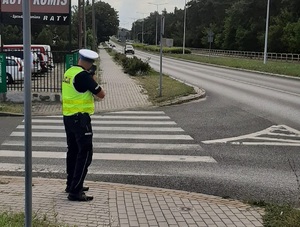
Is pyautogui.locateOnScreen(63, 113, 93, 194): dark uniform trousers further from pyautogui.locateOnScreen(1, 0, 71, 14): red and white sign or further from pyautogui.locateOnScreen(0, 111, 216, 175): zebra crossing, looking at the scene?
pyautogui.locateOnScreen(1, 0, 71, 14): red and white sign

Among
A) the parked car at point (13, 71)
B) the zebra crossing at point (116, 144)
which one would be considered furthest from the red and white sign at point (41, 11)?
the zebra crossing at point (116, 144)

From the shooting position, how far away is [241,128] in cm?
1138

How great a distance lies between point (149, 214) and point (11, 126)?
24.1ft

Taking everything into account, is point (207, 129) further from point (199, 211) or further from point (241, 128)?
point (199, 211)

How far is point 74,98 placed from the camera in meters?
5.48

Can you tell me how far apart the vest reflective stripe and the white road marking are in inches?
178

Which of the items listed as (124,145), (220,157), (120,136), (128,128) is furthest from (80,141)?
(128,128)

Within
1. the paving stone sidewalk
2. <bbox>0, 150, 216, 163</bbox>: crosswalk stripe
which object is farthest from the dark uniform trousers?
<bbox>0, 150, 216, 163</bbox>: crosswalk stripe

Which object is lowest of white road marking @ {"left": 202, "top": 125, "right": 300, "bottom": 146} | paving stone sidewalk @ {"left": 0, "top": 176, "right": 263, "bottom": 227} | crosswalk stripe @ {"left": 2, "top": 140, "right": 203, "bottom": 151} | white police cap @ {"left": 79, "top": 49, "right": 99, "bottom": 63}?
crosswalk stripe @ {"left": 2, "top": 140, "right": 203, "bottom": 151}

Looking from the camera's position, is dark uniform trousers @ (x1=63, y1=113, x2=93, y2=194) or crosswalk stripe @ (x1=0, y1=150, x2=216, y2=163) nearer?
dark uniform trousers @ (x1=63, y1=113, x2=93, y2=194)

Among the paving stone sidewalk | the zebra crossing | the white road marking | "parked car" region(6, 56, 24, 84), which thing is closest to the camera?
the paving stone sidewalk

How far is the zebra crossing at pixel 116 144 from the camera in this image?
7.94 m

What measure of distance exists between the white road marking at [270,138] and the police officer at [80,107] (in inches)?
176

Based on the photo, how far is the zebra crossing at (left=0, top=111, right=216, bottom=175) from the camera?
7938 mm
